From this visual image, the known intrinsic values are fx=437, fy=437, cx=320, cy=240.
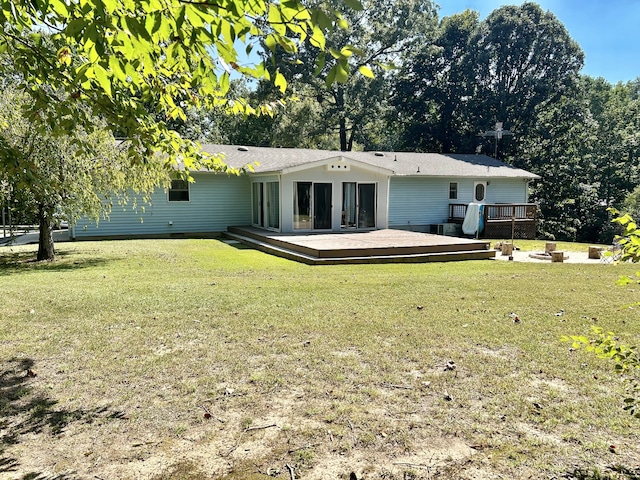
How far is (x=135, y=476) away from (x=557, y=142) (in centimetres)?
3234

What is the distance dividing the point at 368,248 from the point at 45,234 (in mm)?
7880

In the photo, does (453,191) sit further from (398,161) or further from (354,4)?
(354,4)

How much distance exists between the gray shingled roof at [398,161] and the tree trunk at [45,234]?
866cm

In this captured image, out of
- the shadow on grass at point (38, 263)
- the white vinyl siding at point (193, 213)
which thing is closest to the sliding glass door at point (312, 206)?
the white vinyl siding at point (193, 213)

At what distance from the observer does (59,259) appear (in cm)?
1079

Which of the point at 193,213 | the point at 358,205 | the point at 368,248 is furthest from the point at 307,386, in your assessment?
the point at 193,213

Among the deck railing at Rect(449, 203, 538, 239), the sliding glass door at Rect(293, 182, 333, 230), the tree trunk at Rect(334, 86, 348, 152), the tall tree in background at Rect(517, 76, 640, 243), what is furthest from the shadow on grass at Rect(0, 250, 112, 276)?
the tall tree in background at Rect(517, 76, 640, 243)

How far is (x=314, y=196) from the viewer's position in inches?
619

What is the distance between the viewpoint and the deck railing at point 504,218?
61.6ft

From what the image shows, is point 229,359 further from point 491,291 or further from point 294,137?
point 294,137

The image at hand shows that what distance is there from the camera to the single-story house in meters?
15.6

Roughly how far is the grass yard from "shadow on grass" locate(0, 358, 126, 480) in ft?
0.05

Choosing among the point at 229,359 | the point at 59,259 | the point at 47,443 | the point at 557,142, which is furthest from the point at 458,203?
the point at 47,443

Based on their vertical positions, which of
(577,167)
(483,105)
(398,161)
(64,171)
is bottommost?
(64,171)
